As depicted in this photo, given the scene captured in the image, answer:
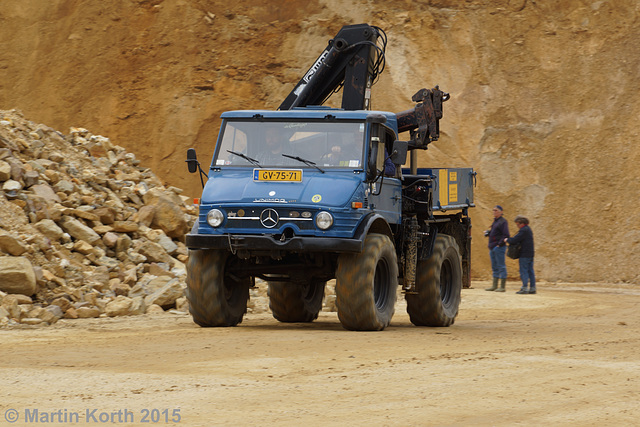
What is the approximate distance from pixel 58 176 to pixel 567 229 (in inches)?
668

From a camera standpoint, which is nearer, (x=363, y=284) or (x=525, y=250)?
(x=363, y=284)

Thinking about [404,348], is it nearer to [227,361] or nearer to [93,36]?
[227,361]

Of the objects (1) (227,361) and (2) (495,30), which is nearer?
(1) (227,361)

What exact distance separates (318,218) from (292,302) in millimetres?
3156

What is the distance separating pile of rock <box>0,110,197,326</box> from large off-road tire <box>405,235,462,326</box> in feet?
13.5

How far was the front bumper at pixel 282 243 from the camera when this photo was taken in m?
11.4

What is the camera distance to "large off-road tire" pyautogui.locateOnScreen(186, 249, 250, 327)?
12.1 m

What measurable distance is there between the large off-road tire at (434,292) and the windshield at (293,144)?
2630mm

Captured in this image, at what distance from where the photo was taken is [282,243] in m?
11.5

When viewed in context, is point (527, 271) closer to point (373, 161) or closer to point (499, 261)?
point (499, 261)

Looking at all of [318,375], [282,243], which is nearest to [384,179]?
[282,243]

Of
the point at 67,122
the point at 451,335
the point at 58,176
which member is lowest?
the point at 451,335

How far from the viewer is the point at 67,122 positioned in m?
32.7

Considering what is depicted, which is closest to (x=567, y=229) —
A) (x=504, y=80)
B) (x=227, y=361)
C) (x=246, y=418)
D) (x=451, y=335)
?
(x=504, y=80)
